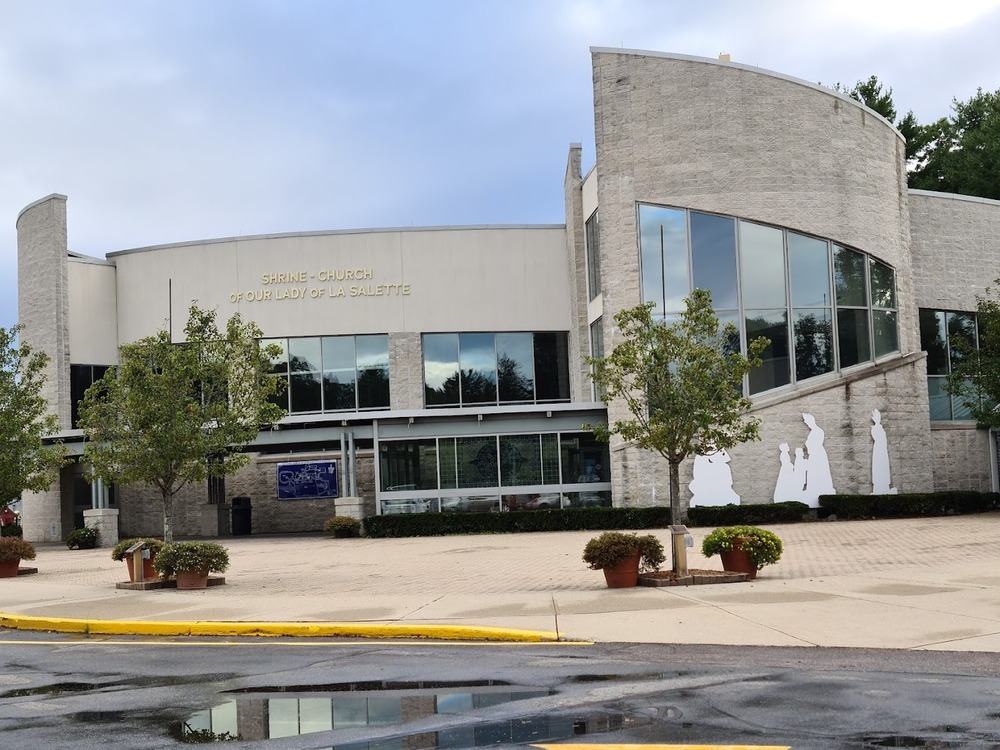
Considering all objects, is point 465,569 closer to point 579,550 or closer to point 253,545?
point 579,550

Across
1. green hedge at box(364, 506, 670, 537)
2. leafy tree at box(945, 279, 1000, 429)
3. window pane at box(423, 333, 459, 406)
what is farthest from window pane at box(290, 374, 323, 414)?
leafy tree at box(945, 279, 1000, 429)

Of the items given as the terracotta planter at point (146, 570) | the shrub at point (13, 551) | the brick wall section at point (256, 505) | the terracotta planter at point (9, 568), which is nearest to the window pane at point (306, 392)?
the brick wall section at point (256, 505)

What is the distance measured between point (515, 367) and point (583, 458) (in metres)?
7.69

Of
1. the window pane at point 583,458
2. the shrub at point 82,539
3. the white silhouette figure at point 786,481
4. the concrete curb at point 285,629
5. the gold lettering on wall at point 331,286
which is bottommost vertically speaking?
the shrub at point 82,539

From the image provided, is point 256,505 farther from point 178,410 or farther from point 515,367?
point 178,410

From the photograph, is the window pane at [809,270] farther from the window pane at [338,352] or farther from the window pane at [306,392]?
the window pane at [306,392]

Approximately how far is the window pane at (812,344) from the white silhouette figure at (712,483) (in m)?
3.74

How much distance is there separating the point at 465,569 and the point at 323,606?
19.1 ft

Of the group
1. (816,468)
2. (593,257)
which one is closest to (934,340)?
(816,468)

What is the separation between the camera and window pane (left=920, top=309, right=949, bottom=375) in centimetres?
3897

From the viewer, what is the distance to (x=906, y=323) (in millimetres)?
35031

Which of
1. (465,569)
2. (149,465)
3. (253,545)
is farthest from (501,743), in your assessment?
(253,545)

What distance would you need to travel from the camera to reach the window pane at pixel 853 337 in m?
33.7

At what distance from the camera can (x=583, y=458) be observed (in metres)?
34.8
